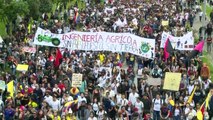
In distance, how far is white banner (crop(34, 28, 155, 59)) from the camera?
27891mm

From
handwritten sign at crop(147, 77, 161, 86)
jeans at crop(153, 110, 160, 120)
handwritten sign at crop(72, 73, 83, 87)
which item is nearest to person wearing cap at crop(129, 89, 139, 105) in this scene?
jeans at crop(153, 110, 160, 120)

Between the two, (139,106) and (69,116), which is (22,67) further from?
(139,106)

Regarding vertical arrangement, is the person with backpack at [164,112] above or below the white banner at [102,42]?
below

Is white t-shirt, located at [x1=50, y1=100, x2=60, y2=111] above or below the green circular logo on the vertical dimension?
below

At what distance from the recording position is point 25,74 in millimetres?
25922

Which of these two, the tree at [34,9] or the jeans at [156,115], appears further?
the tree at [34,9]

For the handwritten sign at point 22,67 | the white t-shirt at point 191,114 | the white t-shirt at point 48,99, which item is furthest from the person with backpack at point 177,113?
the handwritten sign at point 22,67

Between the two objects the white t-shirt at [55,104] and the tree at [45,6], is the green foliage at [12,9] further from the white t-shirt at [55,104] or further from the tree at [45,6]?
the white t-shirt at [55,104]

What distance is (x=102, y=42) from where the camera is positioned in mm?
28500

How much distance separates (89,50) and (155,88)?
7552 mm

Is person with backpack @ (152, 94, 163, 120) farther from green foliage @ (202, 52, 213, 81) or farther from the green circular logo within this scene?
green foliage @ (202, 52, 213, 81)

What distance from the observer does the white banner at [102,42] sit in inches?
1098

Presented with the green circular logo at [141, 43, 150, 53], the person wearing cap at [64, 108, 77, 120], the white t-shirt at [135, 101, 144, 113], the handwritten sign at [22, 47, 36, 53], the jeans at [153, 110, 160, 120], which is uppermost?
the green circular logo at [141, 43, 150, 53]

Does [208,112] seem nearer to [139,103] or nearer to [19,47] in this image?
[139,103]
